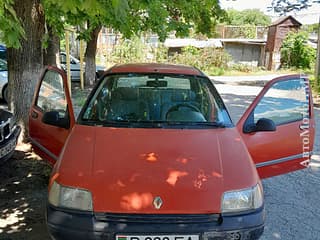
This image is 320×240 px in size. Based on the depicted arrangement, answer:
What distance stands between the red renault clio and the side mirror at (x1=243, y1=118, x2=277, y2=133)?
0.01 meters

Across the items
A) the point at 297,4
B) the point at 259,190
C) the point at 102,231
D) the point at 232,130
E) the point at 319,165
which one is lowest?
the point at 319,165

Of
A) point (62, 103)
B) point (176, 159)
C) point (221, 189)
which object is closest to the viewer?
point (221, 189)

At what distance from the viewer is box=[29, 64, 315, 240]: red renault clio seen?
258 centimetres

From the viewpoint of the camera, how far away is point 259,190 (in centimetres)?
284

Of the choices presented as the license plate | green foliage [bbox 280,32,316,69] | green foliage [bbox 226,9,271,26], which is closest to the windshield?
Answer: the license plate

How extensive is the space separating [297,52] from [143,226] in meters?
27.1

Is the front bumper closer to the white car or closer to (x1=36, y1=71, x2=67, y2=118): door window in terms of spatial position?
(x1=36, y1=71, x2=67, y2=118): door window

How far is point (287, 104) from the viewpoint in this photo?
13.6 ft

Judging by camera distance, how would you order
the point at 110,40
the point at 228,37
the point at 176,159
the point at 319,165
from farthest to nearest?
the point at 228,37 < the point at 110,40 < the point at 319,165 < the point at 176,159

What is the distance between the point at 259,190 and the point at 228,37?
33142 mm

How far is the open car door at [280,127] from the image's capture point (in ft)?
12.4

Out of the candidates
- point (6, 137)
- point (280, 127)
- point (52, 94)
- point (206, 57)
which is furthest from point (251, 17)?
point (6, 137)

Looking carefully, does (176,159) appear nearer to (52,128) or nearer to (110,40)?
(52,128)

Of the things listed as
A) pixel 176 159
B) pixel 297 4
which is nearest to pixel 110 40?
pixel 297 4
